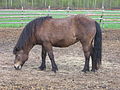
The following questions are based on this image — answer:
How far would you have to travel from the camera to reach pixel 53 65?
25.6ft

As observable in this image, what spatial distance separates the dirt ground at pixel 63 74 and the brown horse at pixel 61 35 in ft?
1.21

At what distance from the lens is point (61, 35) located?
306 inches

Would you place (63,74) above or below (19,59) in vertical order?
below

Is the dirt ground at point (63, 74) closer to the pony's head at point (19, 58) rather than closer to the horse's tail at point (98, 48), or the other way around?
the pony's head at point (19, 58)

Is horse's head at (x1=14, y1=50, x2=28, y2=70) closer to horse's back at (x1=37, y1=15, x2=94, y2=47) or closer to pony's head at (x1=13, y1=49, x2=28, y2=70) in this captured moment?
pony's head at (x1=13, y1=49, x2=28, y2=70)

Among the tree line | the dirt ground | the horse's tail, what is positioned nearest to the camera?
the dirt ground

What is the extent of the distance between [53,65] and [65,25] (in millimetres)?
1090

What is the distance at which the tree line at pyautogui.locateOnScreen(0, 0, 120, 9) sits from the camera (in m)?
35.7

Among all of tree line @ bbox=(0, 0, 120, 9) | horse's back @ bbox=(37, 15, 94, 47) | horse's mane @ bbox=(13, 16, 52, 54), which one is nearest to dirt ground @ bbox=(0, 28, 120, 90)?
horse's mane @ bbox=(13, 16, 52, 54)

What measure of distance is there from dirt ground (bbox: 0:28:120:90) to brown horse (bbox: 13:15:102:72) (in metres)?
0.37

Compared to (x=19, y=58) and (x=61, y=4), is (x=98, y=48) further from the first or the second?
(x=61, y=4)

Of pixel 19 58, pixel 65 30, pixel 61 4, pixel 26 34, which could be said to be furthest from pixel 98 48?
pixel 61 4

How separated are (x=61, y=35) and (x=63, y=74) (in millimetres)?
1046

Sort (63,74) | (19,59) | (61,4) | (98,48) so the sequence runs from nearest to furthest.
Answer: (63,74), (98,48), (19,59), (61,4)
